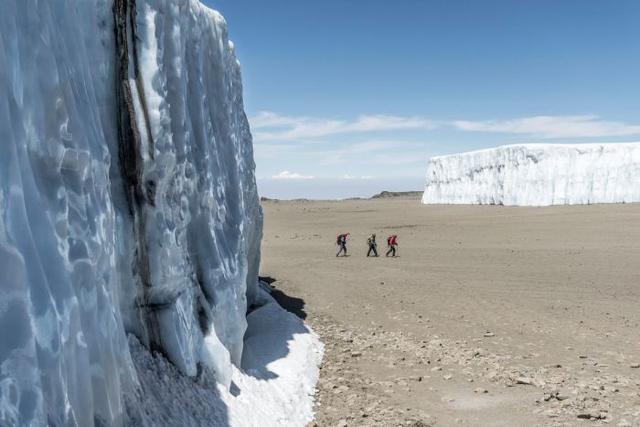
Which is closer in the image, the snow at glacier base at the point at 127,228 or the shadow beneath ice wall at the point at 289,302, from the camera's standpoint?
A: the snow at glacier base at the point at 127,228

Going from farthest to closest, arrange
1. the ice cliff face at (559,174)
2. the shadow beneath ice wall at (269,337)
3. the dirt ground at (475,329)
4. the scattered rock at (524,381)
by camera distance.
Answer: the ice cliff face at (559,174) < the scattered rock at (524,381) < the shadow beneath ice wall at (269,337) < the dirt ground at (475,329)

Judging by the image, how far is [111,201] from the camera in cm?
503

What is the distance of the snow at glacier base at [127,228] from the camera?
130 inches

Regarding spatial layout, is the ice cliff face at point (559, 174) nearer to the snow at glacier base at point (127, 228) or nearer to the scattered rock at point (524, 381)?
the scattered rock at point (524, 381)

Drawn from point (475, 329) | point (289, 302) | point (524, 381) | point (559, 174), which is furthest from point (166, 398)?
point (559, 174)

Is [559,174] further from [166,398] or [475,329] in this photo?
[166,398]

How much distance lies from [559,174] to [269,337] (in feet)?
135

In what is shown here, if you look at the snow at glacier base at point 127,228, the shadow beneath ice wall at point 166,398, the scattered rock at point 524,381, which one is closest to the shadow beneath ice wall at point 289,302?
the snow at glacier base at point 127,228

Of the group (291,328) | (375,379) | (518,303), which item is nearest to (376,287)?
(518,303)

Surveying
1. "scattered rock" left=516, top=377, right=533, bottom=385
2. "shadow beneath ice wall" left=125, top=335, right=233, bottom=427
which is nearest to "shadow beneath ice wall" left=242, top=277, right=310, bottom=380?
"shadow beneath ice wall" left=125, top=335, right=233, bottom=427

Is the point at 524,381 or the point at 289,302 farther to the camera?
the point at 289,302

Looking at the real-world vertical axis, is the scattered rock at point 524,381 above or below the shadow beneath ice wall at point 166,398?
below

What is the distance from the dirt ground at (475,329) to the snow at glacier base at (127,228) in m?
1.45

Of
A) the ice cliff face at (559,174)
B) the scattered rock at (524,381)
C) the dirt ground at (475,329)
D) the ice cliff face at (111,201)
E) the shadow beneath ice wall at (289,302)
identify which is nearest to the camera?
the ice cliff face at (111,201)
